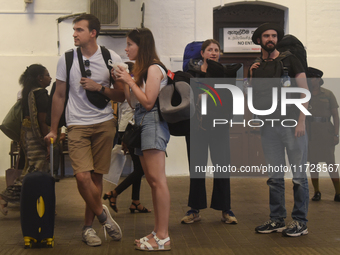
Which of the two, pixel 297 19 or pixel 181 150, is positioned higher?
pixel 297 19

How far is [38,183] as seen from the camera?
4.26 metres

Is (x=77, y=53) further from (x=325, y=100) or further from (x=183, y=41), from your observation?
(x=183, y=41)

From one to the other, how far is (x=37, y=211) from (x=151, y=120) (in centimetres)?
133

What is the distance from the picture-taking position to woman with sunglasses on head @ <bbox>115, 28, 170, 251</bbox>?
408cm

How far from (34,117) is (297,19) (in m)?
7.27

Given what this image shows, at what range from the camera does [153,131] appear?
13.6ft

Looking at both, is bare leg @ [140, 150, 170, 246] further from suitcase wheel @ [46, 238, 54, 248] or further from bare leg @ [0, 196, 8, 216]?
bare leg @ [0, 196, 8, 216]

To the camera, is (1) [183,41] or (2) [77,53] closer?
(2) [77,53]

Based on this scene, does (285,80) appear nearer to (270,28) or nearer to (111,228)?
(270,28)

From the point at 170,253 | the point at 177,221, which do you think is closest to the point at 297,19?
the point at 177,221

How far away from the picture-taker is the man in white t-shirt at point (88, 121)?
430 cm

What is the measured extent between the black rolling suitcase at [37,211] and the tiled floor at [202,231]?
0.38 feet

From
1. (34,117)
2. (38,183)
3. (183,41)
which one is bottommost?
(38,183)

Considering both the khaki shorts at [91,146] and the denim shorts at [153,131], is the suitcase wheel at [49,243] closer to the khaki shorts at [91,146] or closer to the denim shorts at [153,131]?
the khaki shorts at [91,146]
